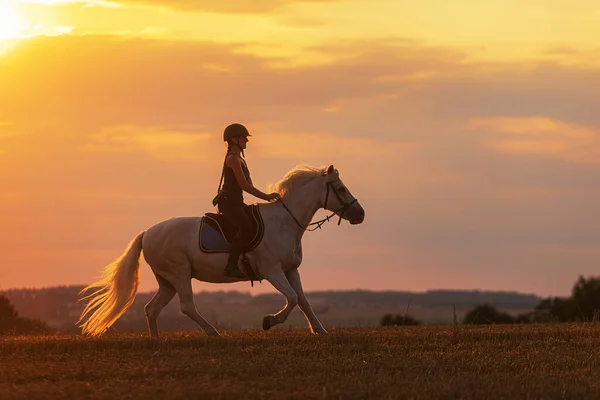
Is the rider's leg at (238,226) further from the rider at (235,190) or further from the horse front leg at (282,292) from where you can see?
the horse front leg at (282,292)

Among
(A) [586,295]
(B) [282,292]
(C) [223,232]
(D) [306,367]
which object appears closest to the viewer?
(D) [306,367]

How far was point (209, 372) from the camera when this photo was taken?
13.8 m

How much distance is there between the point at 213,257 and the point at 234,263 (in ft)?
1.12

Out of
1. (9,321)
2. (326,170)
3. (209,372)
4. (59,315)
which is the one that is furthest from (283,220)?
(59,315)

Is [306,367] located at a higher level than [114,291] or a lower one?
lower

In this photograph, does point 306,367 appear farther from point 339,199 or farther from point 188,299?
point 339,199

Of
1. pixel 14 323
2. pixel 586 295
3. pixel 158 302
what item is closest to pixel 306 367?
pixel 158 302

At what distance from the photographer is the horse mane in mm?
19266

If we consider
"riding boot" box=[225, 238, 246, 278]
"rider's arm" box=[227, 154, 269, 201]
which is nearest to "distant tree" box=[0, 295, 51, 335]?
"riding boot" box=[225, 238, 246, 278]

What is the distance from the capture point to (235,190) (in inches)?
731

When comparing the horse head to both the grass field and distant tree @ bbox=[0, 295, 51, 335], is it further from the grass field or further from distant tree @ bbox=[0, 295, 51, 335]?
distant tree @ bbox=[0, 295, 51, 335]

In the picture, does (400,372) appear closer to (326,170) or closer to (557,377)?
(557,377)

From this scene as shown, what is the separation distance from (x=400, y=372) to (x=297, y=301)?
443 centimetres

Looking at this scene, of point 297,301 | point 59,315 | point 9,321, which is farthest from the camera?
point 59,315
